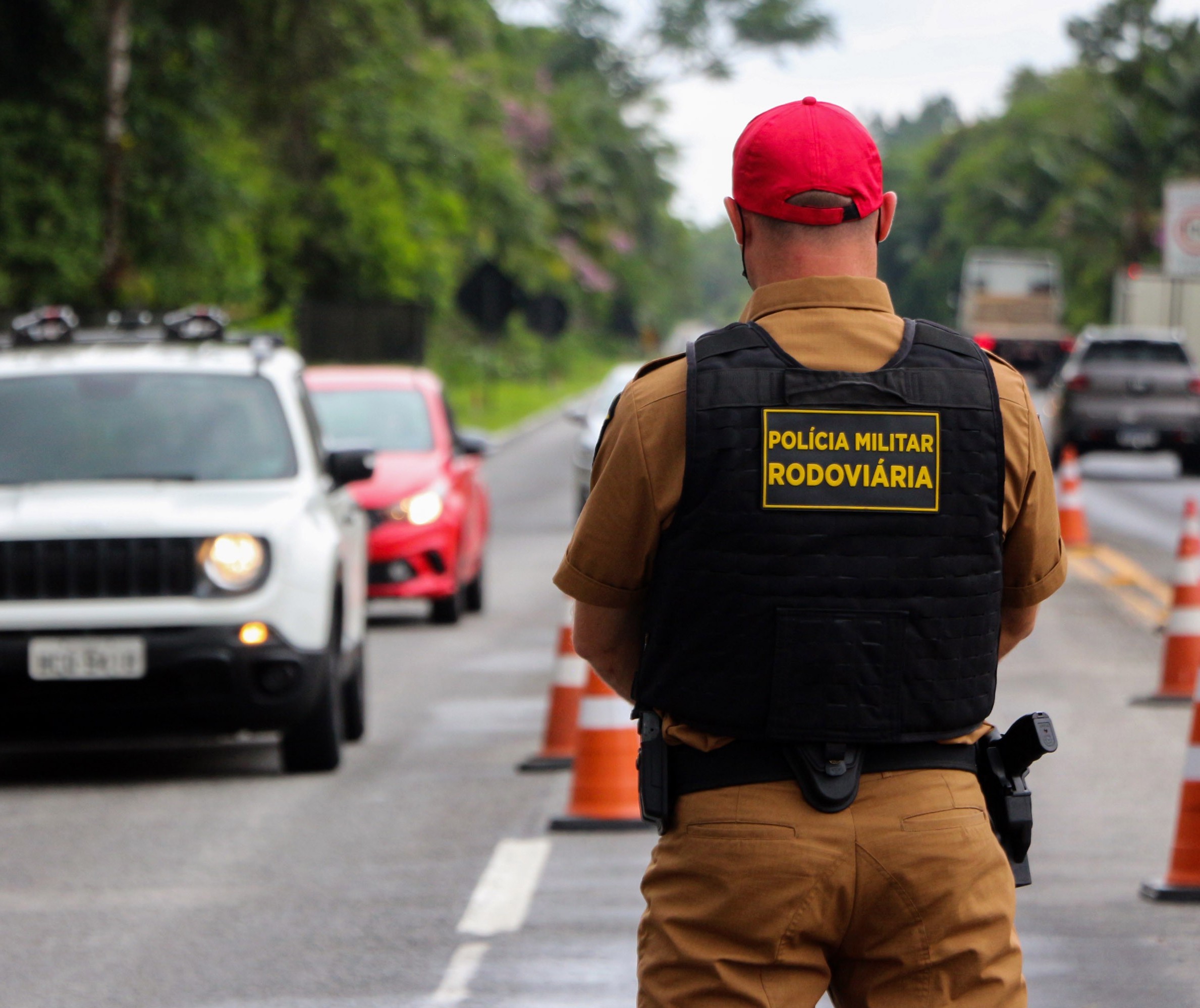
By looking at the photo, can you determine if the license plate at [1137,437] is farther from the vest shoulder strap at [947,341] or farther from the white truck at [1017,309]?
the vest shoulder strap at [947,341]

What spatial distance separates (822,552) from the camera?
3.01 metres

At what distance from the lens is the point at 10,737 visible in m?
8.62

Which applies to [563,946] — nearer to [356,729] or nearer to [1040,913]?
[1040,913]

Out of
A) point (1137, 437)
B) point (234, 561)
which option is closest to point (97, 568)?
point (234, 561)

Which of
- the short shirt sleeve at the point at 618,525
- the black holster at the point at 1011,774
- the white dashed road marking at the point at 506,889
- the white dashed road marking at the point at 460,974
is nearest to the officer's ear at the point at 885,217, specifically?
the short shirt sleeve at the point at 618,525

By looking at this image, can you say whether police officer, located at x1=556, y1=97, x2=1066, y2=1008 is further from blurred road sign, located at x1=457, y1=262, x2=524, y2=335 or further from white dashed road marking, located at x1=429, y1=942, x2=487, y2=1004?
blurred road sign, located at x1=457, y1=262, x2=524, y2=335

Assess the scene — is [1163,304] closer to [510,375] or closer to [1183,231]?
[1183,231]

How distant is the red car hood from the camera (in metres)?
14.4

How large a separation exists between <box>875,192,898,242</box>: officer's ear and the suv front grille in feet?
18.6

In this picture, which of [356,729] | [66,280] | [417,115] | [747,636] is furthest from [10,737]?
[417,115]

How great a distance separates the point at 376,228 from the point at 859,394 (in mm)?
35396

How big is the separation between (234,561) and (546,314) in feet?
160

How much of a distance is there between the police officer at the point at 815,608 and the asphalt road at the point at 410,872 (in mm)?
2566

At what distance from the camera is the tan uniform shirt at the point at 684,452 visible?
3.01 meters
